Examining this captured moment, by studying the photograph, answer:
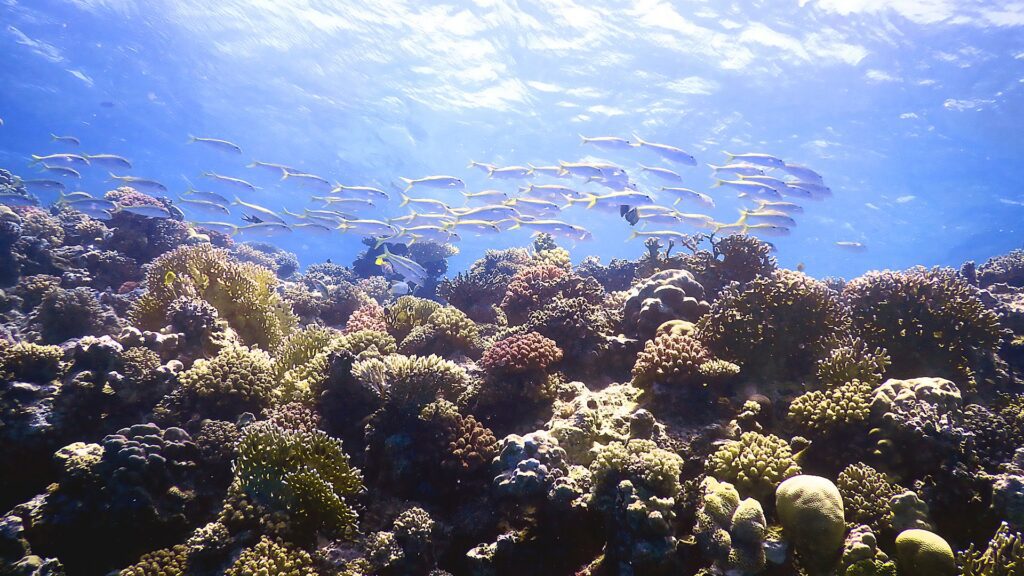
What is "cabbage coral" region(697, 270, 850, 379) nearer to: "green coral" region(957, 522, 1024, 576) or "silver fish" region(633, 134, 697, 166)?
"green coral" region(957, 522, 1024, 576)

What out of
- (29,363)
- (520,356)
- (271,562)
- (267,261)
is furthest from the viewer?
(267,261)

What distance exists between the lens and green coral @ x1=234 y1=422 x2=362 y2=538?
11.5 feet

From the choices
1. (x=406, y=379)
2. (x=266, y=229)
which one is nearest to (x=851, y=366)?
(x=406, y=379)

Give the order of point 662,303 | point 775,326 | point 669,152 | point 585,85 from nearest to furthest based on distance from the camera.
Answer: point 775,326
point 662,303
point 669,152
point 585,85

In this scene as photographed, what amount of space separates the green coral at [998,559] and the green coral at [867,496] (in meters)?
0.47

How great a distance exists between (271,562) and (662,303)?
5.36 meters

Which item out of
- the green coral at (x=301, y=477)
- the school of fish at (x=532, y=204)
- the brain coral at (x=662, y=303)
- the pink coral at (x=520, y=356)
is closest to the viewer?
the green coral at (x=301, y=477)

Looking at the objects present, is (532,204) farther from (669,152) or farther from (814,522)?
(814,522)

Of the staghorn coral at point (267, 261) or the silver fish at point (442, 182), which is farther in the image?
the staghorn coral at point (267, 261)

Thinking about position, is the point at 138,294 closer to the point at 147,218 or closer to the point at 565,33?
the point at 147,218

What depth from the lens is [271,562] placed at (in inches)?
123

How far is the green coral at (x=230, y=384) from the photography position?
469 centimetres

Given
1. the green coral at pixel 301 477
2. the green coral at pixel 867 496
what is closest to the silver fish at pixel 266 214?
the green coral at pixel 301 477

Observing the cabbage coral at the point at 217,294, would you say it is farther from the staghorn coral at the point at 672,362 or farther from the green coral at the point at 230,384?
the staghorn coral at the point at 672,362
